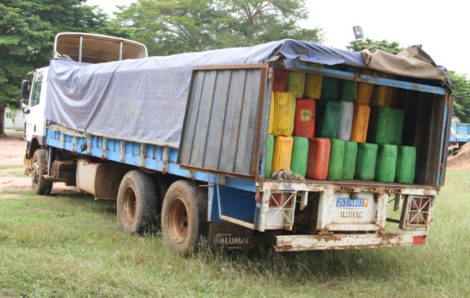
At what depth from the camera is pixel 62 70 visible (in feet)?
34.3

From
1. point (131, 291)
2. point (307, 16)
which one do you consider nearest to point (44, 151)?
point (131, 291)

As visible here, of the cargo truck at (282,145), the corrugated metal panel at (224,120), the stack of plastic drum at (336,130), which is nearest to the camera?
the corrugated metal panel at (224,120)

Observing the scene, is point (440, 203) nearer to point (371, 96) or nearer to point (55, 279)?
point (371, 96)

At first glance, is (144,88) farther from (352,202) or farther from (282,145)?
(352,202)

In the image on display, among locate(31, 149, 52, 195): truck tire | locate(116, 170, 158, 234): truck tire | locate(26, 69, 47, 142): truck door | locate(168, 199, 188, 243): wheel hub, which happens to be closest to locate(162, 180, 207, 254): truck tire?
locate(168, 199, 188, 243): wheel hub

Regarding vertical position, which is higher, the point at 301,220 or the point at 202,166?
the point at 202,166

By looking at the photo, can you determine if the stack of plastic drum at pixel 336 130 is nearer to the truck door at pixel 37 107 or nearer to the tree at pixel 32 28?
the truck door at pixel 37 107

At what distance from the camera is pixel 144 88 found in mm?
7656

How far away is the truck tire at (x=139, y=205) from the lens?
769 centimetres

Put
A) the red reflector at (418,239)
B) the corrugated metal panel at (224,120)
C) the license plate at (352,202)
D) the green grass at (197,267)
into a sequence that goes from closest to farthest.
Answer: the green grass at (197,267) < the corrugated metal panel at (224,120) < the license plate at (352,202) < the red reflector at (418,239)

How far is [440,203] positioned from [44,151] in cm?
832

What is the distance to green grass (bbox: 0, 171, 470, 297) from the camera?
5.06 meters

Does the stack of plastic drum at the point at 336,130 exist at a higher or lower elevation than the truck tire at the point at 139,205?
higher

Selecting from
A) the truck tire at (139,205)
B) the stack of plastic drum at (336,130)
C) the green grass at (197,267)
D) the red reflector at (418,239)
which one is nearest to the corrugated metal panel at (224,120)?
the stack of plastic drum at (336,130)
